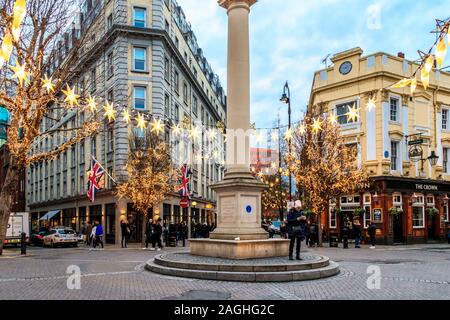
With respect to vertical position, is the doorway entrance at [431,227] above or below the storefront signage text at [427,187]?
below

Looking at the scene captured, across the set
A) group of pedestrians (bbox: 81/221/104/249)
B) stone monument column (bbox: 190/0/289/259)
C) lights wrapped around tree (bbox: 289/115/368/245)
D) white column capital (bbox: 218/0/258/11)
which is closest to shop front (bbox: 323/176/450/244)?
lights wrapped around tree (bbox: 289/115/368/245)

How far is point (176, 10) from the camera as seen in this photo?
4306cm

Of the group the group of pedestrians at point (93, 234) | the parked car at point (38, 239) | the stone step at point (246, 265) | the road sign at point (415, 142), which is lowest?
the parked car at point (38, 239)

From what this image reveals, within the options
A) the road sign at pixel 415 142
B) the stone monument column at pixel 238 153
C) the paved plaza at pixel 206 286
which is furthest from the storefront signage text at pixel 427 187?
the stone monument column at pixel 238 153

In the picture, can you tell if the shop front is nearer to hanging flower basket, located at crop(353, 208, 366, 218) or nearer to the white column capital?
hanging flower basket, located at crop(353, 208, 366, 218)

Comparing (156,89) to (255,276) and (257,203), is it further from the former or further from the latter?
(255,276)

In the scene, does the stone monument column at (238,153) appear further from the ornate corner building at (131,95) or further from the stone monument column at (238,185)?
the ornate corner building at (131,95)

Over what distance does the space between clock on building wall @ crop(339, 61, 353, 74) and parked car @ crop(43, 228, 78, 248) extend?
23.5 metres

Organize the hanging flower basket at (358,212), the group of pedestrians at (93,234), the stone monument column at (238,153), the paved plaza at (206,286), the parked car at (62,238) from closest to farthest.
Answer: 1. the paved plaza at (206,286)
2. the stone monument column at (238,153)
3. the group of pedestrians at (93,234)
4. the hanging flower basket at (358,212)
5. the parked car at (62,238)

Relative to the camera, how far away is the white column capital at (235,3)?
50.7 ft

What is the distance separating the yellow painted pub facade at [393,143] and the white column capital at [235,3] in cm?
1630

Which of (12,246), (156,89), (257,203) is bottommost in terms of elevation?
(12,246)

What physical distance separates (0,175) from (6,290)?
75.8 meters
